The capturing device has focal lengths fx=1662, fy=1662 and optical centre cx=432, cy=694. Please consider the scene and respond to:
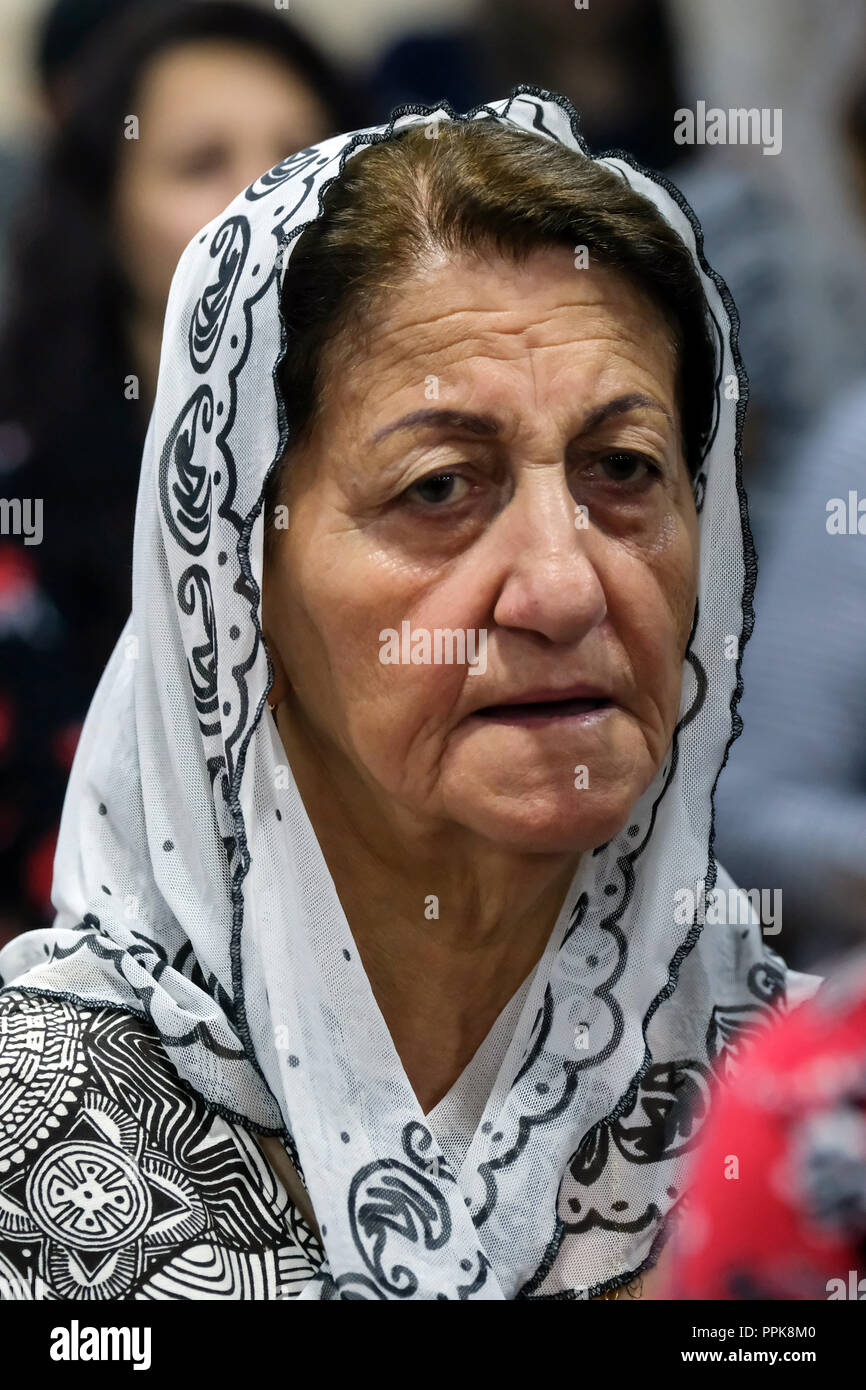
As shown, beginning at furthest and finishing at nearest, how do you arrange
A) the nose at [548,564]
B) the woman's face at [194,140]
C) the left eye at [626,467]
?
the woman's face at [194,140], the left eye at [626,467], the nose at [548,564]

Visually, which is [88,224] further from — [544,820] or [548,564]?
[544,820]

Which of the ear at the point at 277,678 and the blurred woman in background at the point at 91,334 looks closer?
the ear at the point at 277,678

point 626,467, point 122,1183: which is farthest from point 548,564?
point 122,1183

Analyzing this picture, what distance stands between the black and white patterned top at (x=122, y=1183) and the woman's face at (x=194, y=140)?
3.77 ft

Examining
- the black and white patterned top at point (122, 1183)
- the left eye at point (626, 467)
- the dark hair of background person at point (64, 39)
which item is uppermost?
the dark hair of background person at point (64, 39)

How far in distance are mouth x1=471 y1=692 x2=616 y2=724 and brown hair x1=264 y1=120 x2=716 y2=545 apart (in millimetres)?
310

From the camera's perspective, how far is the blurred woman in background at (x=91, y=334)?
237 cm

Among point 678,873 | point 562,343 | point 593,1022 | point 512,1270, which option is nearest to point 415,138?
point 562,343

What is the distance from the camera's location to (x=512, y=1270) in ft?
5.46

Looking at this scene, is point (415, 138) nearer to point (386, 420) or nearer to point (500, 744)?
point (386, 420)

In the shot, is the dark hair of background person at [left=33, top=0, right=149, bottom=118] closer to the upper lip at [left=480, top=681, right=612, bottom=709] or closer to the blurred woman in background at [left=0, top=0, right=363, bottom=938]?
the blurred woman in background at [left=0, top=0, right=363, bottom=938]

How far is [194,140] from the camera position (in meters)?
2.33

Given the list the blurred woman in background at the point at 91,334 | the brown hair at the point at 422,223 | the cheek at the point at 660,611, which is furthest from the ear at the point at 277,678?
the blurred woman in background at the point at 91,334

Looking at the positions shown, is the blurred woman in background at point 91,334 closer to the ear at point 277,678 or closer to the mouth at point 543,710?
the ear at point 277,678
